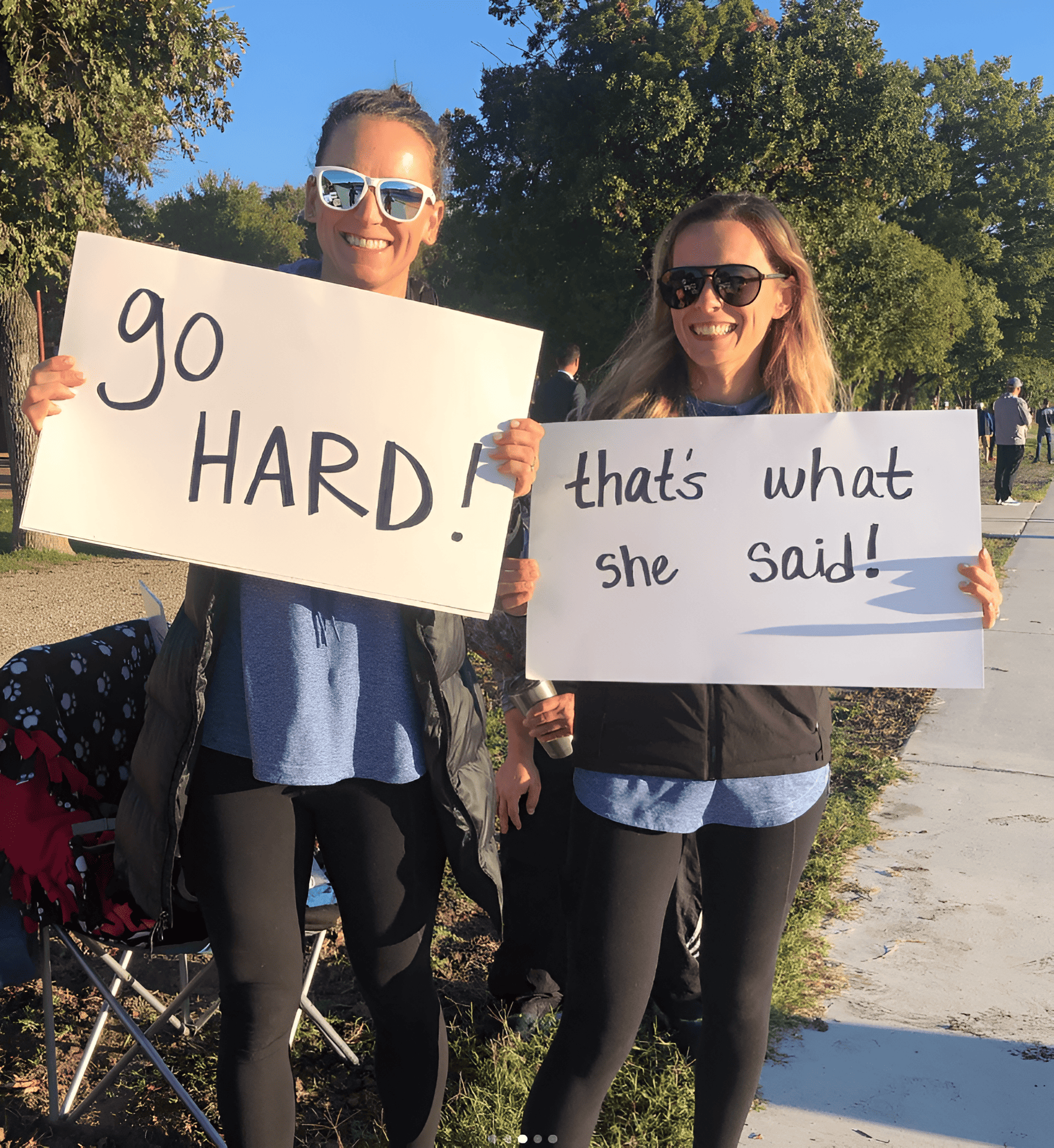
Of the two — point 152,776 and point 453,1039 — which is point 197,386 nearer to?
point 152,776

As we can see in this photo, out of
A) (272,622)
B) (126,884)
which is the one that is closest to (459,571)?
(272,622)

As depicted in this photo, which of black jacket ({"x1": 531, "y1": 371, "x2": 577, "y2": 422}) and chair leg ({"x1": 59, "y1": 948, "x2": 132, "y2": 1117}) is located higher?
black jacket ({"x1": 531, "y1": 371, "x2": 577, "y2": 422})

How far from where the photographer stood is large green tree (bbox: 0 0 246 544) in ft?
26.0

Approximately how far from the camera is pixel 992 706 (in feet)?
17.7

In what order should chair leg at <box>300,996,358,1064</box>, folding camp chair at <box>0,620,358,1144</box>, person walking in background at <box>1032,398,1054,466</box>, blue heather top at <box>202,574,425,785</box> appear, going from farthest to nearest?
person walking in background at <box>1032,398,1054,466</box> < chair leg at <box>300,996,358,1064</box> < folding camp chair at <box>0,620,358,1144</box> < blue heather top at <box>202,574,425,785</box>

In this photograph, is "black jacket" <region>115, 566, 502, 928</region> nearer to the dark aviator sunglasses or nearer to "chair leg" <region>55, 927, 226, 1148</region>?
"chair leg" <region>55, 927, 226, 1148</region>

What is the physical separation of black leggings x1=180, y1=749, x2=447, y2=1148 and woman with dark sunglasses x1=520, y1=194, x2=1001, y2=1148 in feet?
0.85

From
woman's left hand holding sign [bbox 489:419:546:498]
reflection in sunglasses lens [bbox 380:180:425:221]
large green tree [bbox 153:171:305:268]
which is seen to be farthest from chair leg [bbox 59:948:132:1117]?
large green tree [bbox 153:171:305:268]

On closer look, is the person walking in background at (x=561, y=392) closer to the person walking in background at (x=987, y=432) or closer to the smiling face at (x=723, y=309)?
the smiling face at (x=723, y=309)

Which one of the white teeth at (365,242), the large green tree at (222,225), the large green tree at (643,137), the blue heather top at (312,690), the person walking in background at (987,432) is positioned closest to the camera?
the blue heather top at (312,690)

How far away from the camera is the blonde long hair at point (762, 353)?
5.95 ft

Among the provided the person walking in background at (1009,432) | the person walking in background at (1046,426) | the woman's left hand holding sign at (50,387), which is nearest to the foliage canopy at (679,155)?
the person walking in background at (1046,426)

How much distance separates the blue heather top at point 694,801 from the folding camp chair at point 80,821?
89 cm

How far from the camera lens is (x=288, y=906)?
1.68 m
